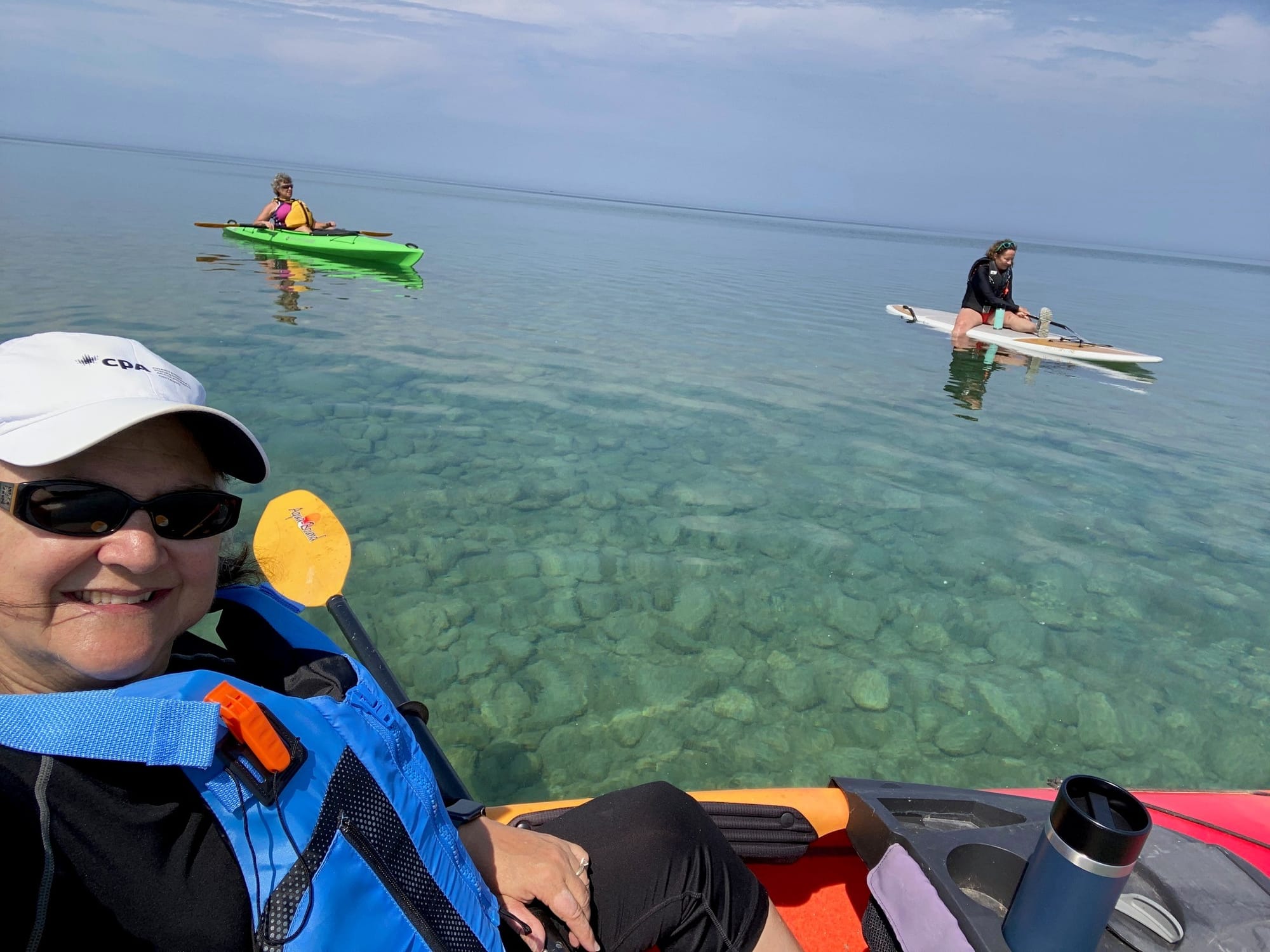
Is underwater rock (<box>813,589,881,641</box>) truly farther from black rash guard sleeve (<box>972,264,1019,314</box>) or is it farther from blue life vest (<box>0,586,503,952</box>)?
black rash guard sleeve (<box>972,264,1019,314</box>)

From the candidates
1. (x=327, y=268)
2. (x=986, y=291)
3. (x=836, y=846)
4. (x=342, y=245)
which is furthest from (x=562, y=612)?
(x=327, y=268)

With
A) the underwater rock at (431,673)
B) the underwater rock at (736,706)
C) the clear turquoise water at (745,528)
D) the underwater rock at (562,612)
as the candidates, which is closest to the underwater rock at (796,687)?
the clear turquoise water at (745,528)

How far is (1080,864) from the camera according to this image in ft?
5.46

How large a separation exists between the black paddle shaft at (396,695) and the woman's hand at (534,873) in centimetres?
14

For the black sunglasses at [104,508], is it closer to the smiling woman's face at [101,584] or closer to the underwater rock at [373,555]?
the smiling woman's face at [101,584]

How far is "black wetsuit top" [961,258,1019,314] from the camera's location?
14031mm

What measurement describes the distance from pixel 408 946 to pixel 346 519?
4.61 meters

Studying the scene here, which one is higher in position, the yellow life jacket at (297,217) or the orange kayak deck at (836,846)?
the yellow life jacket at (297,217)

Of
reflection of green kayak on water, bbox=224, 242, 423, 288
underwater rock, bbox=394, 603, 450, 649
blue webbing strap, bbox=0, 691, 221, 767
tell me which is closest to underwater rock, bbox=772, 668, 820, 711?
underwater rock, bbox=394, 603, 450, 649

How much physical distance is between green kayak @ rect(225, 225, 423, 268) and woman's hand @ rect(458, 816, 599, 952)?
52.6ft

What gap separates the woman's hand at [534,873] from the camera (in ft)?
5.91

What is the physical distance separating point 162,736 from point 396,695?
130cm

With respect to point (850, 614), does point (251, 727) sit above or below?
above

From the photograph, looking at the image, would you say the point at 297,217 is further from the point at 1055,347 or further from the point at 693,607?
the point at 693,607
